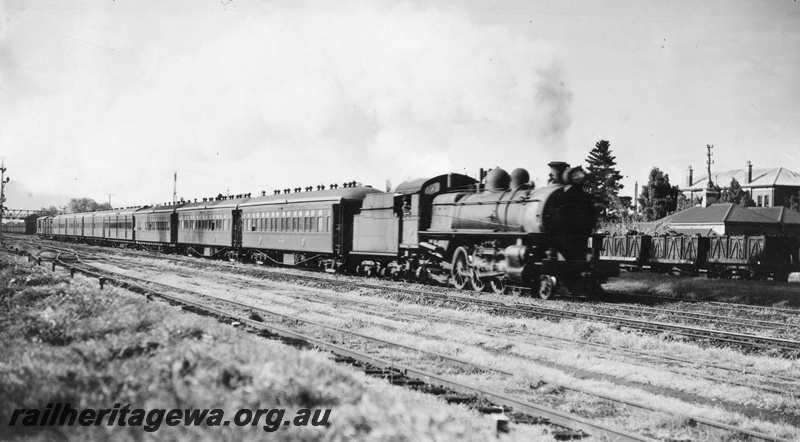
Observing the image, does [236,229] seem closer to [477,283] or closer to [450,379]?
[477,283]

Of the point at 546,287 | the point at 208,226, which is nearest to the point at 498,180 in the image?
the point at 546,287

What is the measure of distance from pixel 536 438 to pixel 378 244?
1726 centimetres

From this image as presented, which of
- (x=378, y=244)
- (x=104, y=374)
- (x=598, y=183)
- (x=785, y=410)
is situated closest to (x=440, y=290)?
(x=378, y=244)

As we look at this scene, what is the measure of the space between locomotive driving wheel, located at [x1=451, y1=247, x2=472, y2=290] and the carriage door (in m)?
18.3

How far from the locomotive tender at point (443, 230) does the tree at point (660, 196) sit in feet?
144

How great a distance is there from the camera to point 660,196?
61.5m

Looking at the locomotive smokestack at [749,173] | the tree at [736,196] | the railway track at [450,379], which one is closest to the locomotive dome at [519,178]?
the railway track at [450,379]

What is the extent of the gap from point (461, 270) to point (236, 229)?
19080mm

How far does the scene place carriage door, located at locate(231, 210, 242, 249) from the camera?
112 feet

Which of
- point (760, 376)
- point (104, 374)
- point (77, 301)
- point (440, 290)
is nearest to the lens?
point (104, 374)

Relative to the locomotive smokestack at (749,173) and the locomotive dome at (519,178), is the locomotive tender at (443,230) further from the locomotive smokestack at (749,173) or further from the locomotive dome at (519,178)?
the locomotive smokestack at (749,173)

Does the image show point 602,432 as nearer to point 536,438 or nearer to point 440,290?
point 536,438

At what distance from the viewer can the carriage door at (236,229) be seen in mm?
34281

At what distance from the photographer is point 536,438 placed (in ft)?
18.4
